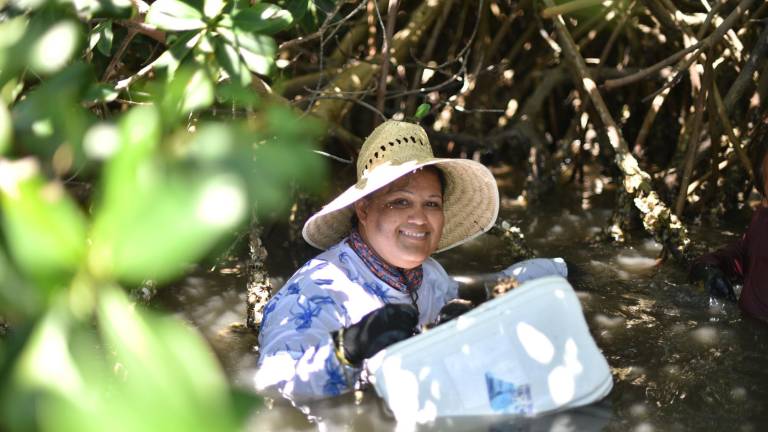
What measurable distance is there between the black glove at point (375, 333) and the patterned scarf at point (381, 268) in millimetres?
363

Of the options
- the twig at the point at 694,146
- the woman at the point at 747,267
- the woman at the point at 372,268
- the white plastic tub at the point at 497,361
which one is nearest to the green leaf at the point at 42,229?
the white plastic tub at the point at 497,361

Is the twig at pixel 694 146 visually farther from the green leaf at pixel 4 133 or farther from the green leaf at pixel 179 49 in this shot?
the green leaf at pixel 4 133

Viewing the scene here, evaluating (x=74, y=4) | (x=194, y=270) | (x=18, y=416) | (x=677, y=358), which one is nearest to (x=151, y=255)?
(x=18, y=416)

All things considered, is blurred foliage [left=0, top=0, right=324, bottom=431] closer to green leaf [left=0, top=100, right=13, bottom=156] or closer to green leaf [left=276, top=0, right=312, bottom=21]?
green leaf [left=0, top=100, right=13, bottom=156]

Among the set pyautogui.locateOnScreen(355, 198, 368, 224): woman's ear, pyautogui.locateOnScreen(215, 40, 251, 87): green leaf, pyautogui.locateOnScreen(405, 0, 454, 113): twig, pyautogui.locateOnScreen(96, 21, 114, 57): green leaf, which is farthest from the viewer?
pyautogui.locateOnScreen(405, 0, 454, 113): twig

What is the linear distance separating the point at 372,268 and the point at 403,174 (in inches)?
10.6

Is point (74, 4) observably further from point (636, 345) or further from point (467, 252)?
point (467, 252)

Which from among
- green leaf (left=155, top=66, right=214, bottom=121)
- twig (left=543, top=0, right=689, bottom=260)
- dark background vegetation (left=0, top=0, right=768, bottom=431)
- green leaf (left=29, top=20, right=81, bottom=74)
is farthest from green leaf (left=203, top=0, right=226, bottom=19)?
twig (left=543, top=0, right=689, bottom=260)

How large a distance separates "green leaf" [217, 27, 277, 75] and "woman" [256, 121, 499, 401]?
2.56 feet

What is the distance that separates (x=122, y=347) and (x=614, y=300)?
2.49 m

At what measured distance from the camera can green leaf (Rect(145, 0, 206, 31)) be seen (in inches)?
54.4

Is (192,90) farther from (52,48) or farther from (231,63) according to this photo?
(231,63)

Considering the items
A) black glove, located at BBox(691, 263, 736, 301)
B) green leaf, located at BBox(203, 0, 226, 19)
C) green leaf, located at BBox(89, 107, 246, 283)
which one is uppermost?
green leaf, located at BBox(203, 0, 226, 19)

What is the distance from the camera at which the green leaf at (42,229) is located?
61 cm
